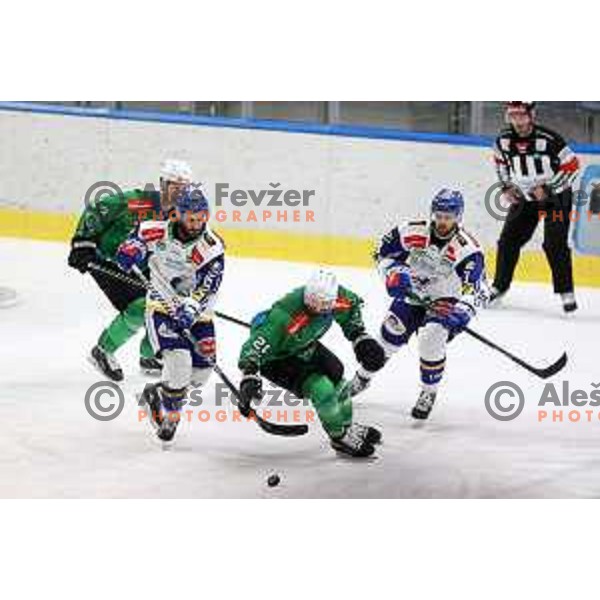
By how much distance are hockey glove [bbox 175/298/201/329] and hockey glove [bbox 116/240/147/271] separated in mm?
157

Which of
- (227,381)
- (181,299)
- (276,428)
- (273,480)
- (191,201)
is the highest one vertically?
(191,201)

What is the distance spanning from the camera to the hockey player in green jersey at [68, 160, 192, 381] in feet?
11.1

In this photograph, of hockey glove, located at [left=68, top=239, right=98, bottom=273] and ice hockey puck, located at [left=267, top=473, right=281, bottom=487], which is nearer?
ice hockey puck, located at [left=267, top=473, right=281, bottom=487]

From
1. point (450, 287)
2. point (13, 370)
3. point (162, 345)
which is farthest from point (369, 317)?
point (13, 370)

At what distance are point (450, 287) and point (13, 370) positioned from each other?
1117 millimetres

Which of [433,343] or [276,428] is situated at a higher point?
[433,343]

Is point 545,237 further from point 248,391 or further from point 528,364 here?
point 248,391

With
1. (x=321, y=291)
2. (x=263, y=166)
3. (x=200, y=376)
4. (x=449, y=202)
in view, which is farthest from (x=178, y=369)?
(x=449, y=202)

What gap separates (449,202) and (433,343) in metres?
0.35

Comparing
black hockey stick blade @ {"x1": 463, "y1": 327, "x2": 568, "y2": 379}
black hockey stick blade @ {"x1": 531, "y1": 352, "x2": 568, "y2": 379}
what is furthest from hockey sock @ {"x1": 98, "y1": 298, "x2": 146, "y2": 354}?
black hockey stick blade @ {"x1": 531, "y1": 352, "x2": 568, "y2": 379}

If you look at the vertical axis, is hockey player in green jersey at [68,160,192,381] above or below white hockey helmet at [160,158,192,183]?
below

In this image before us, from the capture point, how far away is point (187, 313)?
11.1 ft

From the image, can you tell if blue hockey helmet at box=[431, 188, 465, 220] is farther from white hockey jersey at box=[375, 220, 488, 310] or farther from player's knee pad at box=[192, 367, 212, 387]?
player's knee pad at box=[192, 367, 212, 387]

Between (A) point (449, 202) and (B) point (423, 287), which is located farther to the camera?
(B) point (423, 287)
